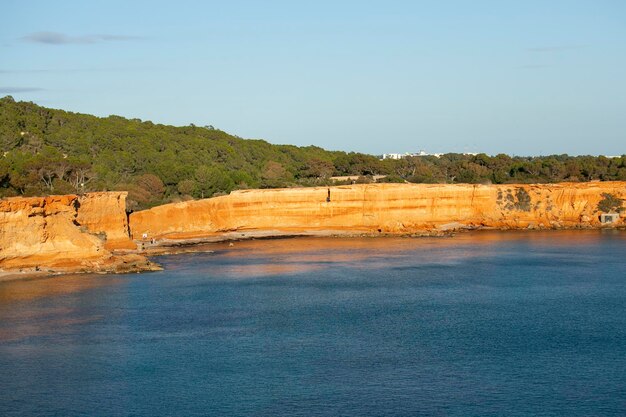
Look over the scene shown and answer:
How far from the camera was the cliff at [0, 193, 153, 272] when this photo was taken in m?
42.2

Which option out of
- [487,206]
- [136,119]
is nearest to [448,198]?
[487,206]

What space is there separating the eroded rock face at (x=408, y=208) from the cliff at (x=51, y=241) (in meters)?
17.0

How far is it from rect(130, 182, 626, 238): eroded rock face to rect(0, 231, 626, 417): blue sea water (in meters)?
15.8

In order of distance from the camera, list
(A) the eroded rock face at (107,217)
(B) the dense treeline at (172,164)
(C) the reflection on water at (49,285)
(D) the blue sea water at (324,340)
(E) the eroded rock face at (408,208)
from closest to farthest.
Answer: (D) the blue sea water at (324,340), (C) the reflection on water at (49,285), (A) the eroded rock face at (107,217), (E) the eroded rock face at (408,208), (B) the dense treeline at (172,164)

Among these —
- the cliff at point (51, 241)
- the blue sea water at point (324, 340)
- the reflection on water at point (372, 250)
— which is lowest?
the blue sea water at point (324, 340)

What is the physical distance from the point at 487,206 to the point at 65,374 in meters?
46.1

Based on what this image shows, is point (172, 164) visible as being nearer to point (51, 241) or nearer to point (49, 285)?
point (51, 241)

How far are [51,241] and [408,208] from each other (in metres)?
29.3

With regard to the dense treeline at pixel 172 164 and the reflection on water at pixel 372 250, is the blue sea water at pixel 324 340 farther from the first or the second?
the dense treeline at pixel 172 164

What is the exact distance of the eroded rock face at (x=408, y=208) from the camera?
211 ft

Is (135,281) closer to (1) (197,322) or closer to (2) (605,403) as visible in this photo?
(1) (197,322)

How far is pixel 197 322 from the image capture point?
32469mm

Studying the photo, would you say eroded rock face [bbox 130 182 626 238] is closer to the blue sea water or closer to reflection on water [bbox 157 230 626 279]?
reflection on water [bbox 157 230 626 279]

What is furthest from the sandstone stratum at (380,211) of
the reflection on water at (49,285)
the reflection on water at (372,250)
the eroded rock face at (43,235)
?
the reflection on water at (49,285)
